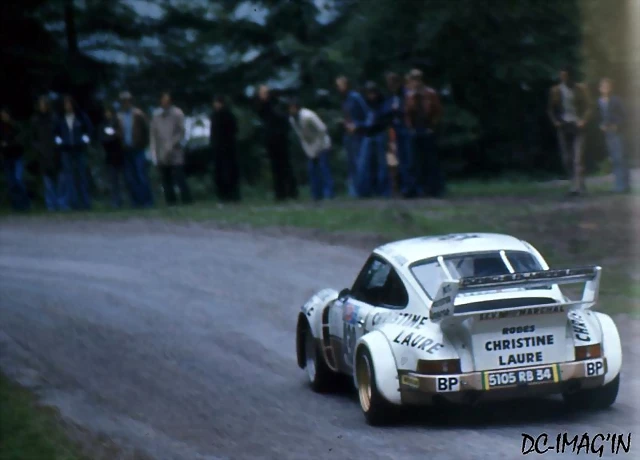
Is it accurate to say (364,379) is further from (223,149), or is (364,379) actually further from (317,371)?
(223,149)

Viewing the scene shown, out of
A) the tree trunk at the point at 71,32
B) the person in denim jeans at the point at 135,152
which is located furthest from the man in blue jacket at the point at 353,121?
the tree trunk at the point at 71,32

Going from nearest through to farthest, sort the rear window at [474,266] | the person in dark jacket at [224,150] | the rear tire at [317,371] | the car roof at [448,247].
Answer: the rear window at [474,266] < the car roof at [448,247] < the rear tire at [317,371] < the person in dark jacket at [224,150]

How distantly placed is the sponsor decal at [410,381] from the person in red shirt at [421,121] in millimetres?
13869

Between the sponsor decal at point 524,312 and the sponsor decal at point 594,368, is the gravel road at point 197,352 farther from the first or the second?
the sponsor decal at point 524,312

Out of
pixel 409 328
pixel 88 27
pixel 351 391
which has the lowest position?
pixel 351 391

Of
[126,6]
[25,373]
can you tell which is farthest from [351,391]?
[126,6]

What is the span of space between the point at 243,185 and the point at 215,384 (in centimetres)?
2258

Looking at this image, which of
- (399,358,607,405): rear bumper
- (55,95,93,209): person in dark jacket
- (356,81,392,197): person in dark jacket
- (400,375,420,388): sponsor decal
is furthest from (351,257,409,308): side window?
(55,95,93,209): person in dark jacket

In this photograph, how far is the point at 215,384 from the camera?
11805 mm

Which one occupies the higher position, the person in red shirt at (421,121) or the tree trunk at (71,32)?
the tree trunk at (71,32)

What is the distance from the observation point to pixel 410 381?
934cm

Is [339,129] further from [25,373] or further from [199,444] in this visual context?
[199,444]

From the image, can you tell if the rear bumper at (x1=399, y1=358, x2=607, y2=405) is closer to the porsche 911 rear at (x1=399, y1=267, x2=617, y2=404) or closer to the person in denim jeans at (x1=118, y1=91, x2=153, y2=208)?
the porsche 911 rear at (x1=399, y1=267, x2=617, y2=404)

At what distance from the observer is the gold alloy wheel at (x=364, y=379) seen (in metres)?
9.86
